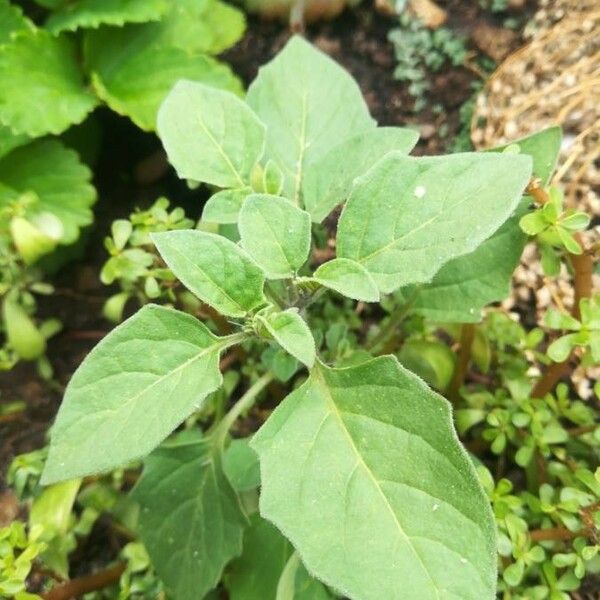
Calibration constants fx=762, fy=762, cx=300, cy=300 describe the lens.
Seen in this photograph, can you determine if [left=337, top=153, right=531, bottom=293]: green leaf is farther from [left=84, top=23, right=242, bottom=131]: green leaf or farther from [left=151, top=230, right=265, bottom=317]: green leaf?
[left=84, top=23, right=242, bottom=131]: green leaf

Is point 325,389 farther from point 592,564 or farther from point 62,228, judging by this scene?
point 62,228

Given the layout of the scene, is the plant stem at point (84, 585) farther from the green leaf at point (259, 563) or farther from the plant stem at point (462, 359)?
the plant stem at point (462, 359)

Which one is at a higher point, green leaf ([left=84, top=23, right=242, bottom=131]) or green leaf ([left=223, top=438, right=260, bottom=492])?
green leaf ([left=84, top=23, right=242, bottom=131])

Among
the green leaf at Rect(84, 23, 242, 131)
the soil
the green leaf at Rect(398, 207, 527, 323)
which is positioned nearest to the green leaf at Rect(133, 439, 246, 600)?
the green leaf at Rect(398, 207, 527, 323)

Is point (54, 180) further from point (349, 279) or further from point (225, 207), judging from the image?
point (349, 279)

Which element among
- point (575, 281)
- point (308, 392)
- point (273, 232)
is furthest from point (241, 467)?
point (575, 281)

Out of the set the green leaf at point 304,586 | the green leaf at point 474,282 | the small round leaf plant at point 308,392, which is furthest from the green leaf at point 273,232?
the green leaf at point 304,586

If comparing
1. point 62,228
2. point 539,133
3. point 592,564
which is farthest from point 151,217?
point 592,564

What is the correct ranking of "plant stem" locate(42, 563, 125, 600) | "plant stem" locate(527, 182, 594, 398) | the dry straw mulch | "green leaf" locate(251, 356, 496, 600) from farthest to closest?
the dry straw mulch < "plant stem" locate(42, 563, 125, 600) < "plant stem" locate(527, 182, 594, 398) < "green leaf" locate(251, 356, 496, 600)
